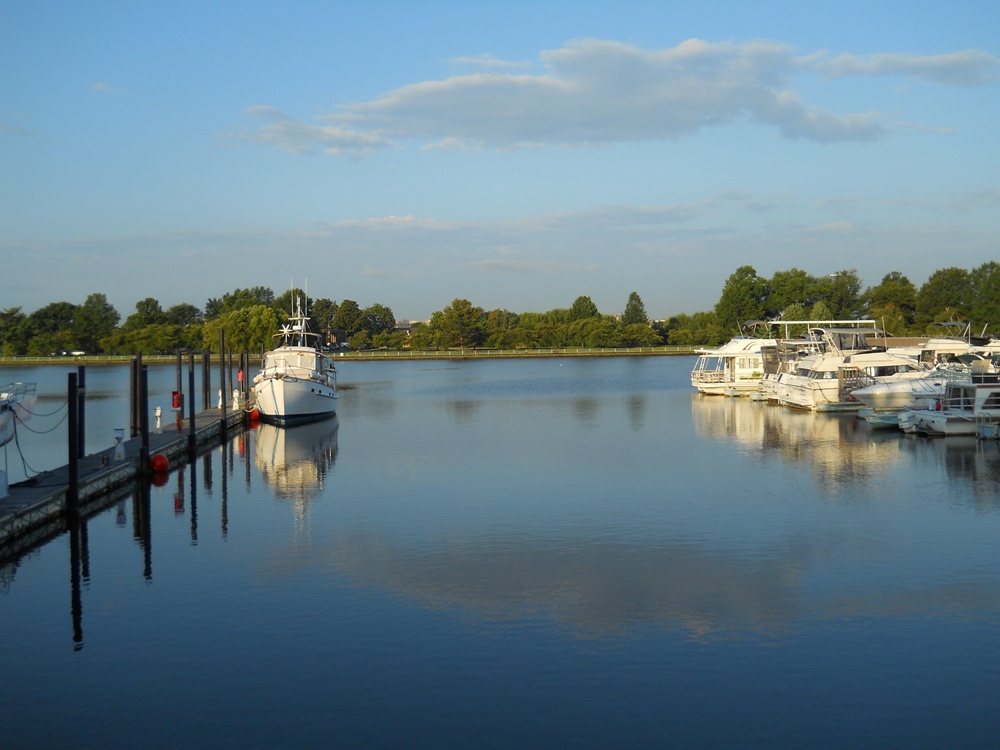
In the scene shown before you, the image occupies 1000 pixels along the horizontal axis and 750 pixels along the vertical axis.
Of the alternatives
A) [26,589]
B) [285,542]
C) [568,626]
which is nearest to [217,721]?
[568,626]

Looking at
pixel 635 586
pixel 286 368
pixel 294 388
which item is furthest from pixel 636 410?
pixel 635 586

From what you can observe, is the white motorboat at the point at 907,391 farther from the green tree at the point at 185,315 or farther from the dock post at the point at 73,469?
the green tree at the point at 185,315

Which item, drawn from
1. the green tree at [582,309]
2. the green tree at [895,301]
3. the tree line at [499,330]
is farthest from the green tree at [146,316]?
the green tree at [895,301]

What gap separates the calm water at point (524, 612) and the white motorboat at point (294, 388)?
13.9m

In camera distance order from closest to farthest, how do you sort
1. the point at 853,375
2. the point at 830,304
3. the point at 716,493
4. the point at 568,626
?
the point at 568,626 → the point at 716,493 → the point at 853,375 → the point at 830,304

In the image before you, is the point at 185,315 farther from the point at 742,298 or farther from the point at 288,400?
the point at 288,400

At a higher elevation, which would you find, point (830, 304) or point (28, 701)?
point (830, 304)

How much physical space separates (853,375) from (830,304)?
94341 mm

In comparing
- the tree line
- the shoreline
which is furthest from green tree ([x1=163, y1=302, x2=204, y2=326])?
the shoreline

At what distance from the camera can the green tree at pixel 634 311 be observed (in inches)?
7076

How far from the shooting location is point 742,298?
13538 cm

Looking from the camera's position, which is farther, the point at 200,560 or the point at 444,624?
the point at 200,560

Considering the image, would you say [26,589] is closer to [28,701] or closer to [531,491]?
[28,701]

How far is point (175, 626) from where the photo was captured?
13.2 metres
